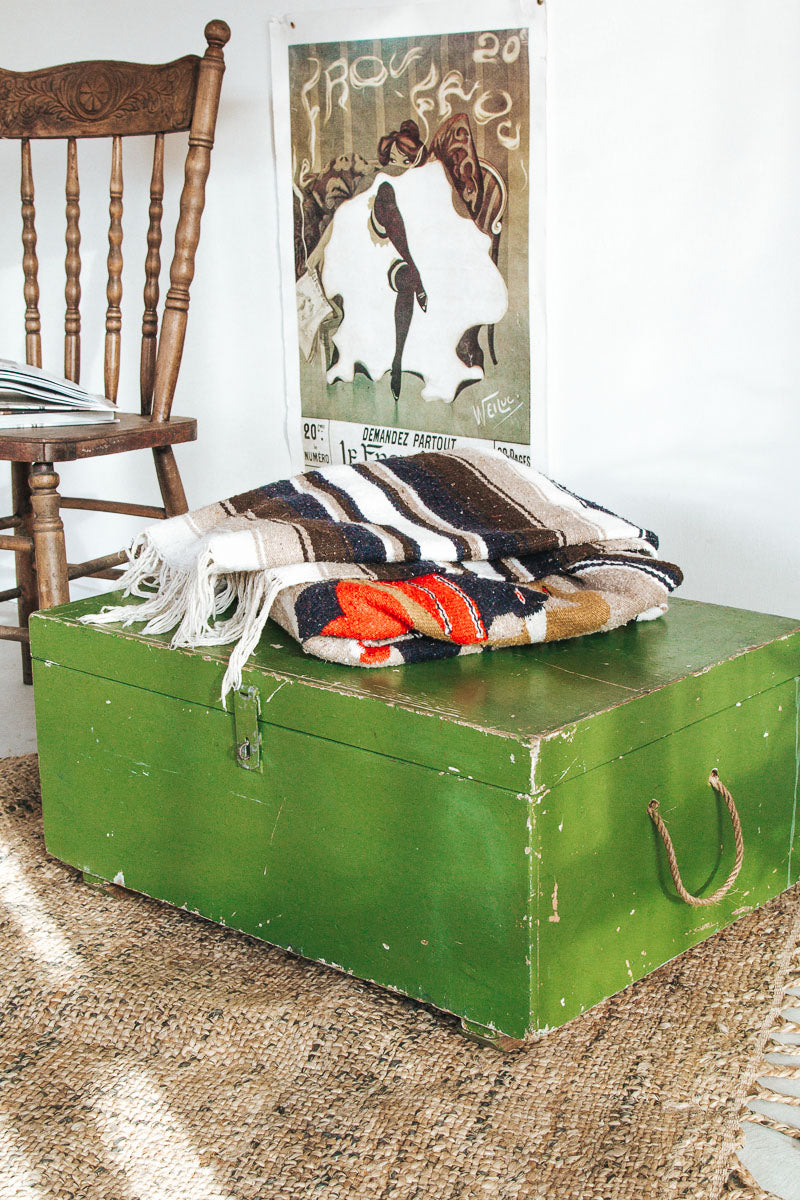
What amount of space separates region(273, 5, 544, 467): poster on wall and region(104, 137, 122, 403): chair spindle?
0.81 feet

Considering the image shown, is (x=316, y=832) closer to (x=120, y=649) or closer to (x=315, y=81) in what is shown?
(x=120, y=649)

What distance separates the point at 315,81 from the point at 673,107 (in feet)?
1.87

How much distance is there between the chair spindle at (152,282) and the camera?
167cm

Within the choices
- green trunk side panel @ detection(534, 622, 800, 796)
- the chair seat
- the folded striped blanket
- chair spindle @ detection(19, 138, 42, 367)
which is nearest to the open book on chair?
the chair seat

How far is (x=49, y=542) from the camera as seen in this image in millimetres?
1448

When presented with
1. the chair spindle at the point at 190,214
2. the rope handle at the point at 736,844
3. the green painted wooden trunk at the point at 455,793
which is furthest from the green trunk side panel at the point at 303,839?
the chair spindle at the point at 190,214

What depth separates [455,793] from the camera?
0.93 meters

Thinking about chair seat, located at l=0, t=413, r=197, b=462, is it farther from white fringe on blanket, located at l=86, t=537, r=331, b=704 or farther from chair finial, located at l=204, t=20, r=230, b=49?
chair finial, located at l=204, t=20, r=230, b=49

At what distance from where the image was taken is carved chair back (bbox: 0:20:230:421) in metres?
1.61

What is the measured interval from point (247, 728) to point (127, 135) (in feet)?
3.39

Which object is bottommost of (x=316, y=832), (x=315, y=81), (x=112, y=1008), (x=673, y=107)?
(x=112, y=1008)

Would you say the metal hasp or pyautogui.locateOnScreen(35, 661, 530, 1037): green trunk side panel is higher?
the metal hasp

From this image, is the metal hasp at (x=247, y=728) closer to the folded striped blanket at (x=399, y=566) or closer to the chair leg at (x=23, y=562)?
the folded striped blanket at (x=399, y=566)

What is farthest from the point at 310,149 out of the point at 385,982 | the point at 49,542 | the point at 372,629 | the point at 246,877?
the point at 385,982
